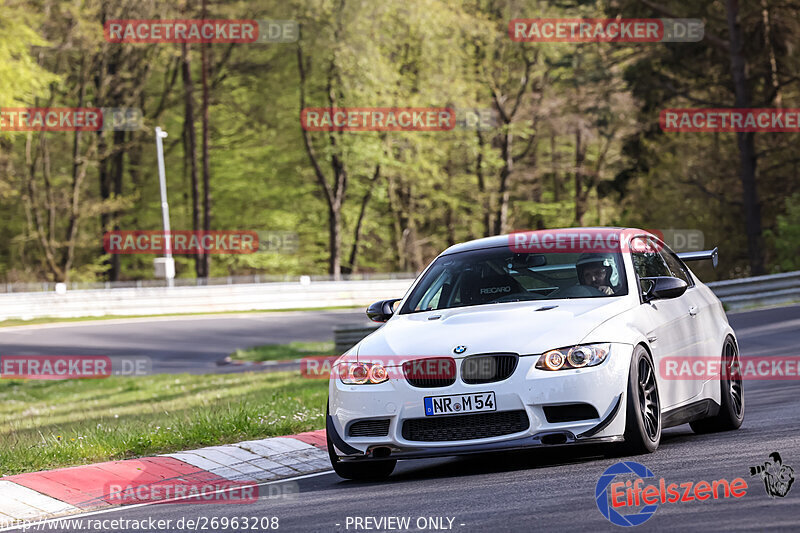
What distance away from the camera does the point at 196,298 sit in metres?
45.6

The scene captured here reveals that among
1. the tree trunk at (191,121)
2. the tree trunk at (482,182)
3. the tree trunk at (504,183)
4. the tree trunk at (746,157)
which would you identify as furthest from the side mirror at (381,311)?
the tree trunk at (482,182)

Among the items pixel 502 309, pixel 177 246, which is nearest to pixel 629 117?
pixel 177 246

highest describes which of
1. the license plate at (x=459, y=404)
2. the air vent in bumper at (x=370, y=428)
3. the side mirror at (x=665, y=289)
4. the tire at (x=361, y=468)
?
the side mirror at (x=665, y=289)

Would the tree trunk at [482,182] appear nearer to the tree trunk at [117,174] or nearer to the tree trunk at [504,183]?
the tree trunk at [504,183]

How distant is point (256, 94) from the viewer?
210ft

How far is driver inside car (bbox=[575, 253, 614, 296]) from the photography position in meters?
8.73

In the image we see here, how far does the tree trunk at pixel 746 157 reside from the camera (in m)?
33.5

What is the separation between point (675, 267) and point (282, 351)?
19.9 meters

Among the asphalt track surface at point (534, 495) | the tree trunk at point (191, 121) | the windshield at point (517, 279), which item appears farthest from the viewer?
the tree trunk at point (191, 121)

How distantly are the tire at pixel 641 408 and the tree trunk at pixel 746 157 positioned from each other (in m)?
27.0

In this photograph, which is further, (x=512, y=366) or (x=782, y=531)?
(x=512, y=366)

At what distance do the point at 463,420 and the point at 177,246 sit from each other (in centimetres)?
5583

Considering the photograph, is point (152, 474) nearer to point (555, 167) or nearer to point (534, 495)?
point (534, 495)

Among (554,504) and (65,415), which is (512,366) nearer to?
(554,504)
